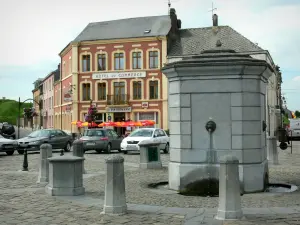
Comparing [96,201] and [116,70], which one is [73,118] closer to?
[116,70]

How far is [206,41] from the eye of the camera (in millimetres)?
Result: 48438

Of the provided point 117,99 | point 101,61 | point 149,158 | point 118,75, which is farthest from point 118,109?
point 149,158

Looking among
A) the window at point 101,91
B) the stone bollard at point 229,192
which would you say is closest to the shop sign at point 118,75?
the window at point 101,91

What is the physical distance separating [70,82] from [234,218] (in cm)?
4746

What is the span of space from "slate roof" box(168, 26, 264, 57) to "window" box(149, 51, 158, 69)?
5.13 ft

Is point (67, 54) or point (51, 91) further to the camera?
point (51, 91)

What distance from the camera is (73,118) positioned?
2004 inches

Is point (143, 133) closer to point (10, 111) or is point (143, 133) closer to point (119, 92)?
point (119, 92)

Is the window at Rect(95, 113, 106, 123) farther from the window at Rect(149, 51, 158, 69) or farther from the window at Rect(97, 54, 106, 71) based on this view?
the window at Rect(149, 51, 158, 69)

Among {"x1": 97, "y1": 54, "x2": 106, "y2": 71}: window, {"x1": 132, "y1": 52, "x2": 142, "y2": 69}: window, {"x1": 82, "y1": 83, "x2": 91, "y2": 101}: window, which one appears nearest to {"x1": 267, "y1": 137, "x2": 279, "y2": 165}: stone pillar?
{"x1": 132, "y1": 52, "x2": 142, "y2": 69}: window

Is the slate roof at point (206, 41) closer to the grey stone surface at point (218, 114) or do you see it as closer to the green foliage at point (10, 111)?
the grey stone surface at point (218, 114)

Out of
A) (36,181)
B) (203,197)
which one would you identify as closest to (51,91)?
(36,181)

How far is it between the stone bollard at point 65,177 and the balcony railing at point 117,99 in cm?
3875

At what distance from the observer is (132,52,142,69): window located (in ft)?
159
